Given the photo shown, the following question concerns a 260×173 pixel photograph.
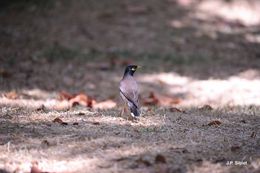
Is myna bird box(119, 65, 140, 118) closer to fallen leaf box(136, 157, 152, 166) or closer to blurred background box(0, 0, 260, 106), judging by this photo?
fallen leaf box(136, 157, 152, 166)

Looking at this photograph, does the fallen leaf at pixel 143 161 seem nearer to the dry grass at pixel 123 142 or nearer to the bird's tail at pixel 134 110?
the dry grass at pixel 123 142

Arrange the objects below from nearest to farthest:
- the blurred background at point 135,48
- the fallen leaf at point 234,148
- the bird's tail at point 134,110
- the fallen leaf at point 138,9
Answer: the fallen leaf at point 234,148 → the bird's tail at point 134,110 → the blurred background at point 135,48 → the fallen leaf at point 138,9

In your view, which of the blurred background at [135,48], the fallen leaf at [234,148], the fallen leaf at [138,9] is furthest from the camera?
the fallen leaf at [138,9]

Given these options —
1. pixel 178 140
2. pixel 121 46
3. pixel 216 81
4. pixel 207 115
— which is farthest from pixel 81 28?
pixel 178 140

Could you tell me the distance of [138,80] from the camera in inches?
538

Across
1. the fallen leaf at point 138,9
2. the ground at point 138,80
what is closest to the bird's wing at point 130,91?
the ground at point 138,80

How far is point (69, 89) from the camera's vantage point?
1289 cm

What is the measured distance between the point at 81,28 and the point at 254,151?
1053 centimetres

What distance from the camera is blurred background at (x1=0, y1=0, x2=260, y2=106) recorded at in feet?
42.1

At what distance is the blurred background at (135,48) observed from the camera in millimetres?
12844

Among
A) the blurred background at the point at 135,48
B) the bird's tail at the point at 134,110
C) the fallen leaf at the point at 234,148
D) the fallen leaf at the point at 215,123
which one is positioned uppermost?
the blurred background at the point at 135,48

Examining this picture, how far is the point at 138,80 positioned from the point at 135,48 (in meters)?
2.03

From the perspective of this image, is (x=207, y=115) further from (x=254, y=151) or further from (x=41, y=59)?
(x=41, y=59)

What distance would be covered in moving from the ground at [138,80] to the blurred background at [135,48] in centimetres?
3
